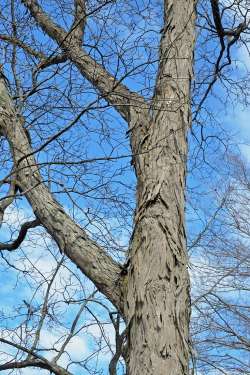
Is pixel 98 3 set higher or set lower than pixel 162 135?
higher

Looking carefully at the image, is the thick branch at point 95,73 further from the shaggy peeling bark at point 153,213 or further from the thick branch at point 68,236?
the thick branch at point 68,236

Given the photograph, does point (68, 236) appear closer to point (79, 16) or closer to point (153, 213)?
point (153, 213)

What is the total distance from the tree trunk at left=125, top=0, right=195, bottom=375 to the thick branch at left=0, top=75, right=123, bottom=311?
12cm

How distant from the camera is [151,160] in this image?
3111 mm

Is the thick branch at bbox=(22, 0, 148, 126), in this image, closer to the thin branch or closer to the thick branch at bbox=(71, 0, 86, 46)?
the thick branch at bbox=(71, 0, 86, 46)

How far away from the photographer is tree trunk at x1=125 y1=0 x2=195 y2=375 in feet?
7.65

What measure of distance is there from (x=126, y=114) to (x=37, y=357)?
1727 millimetres

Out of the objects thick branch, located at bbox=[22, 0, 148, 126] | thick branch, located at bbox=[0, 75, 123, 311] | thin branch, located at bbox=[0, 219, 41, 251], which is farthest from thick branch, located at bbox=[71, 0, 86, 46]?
thin branch, located at bbox=[0, 219, 41, 251]

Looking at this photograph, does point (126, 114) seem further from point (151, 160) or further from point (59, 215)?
point (59, 215)

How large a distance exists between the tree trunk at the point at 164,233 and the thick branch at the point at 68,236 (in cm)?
12

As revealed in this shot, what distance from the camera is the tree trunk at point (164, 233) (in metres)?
2.33

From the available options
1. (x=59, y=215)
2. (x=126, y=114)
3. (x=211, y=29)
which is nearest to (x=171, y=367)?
(x=59, y=215)

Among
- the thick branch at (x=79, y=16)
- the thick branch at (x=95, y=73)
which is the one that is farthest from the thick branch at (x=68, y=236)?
the thick branch at (x=79, y=16)

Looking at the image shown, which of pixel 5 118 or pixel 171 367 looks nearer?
pixel 171 367
